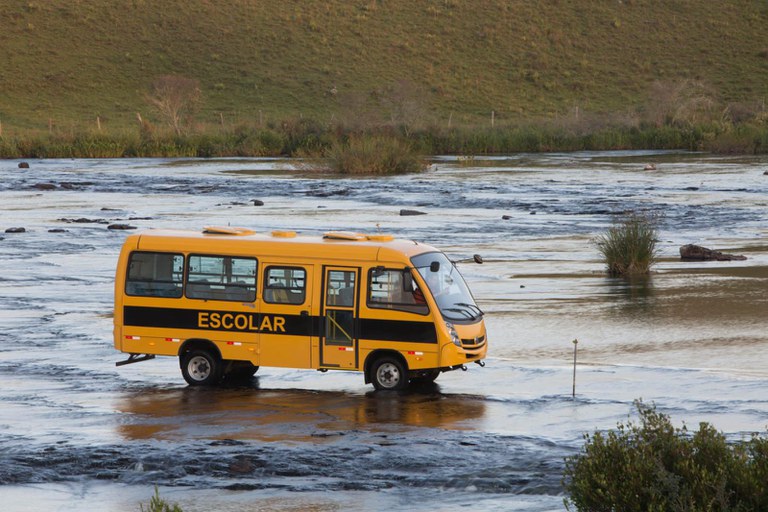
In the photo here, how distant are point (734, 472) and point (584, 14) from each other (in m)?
114

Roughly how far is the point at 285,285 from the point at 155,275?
1.82m

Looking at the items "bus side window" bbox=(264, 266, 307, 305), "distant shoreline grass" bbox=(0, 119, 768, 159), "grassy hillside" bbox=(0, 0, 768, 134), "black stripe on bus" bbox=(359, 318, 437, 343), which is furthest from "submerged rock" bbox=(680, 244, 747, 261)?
"grassy hillside" bbox=(0, 0, 768, 134)

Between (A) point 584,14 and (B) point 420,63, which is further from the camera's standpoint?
(A) point 584,14

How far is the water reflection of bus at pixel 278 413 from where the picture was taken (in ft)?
46.3

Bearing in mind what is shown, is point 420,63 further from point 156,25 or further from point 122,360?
point 122,360

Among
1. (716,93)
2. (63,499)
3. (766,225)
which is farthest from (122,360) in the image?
(716,93)

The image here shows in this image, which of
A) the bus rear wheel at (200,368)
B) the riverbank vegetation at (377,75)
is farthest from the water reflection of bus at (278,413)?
the riverbank vegetation at (377,75)

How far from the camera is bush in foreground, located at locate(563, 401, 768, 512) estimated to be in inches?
334

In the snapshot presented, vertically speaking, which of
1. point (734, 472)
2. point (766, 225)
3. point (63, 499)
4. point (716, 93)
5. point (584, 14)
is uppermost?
point (584, 14)

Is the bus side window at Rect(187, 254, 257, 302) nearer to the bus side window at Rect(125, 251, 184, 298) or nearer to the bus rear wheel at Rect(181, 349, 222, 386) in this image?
the bus side window at Rect(125, 251, 184, 298)

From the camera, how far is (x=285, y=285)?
1684cm

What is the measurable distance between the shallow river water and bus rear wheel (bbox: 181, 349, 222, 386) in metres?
0.21

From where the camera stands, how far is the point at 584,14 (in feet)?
389

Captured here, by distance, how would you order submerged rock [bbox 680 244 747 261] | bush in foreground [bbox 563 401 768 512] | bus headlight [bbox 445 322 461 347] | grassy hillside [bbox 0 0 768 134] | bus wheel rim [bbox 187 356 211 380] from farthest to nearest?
grassy hillside [bbox 0 0 768 134] < submerged rock [bbox 680 244 747 261] < bus wheel rim [bbox 187 356 211 380] < bus headlight [bbox 445 322 461 347] < bush in foreground [bbox 563 401 768 512]
